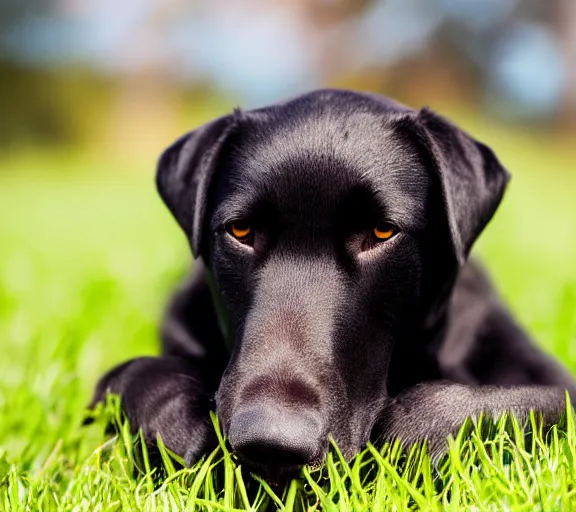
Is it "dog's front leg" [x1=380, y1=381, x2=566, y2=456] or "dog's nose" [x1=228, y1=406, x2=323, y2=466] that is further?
"dog's front leg" [x1=380, y1=381, x2=566, y2=456]

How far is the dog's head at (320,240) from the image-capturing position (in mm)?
2246

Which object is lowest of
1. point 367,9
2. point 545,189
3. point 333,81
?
point 545,189

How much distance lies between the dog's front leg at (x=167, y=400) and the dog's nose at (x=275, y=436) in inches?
13.5


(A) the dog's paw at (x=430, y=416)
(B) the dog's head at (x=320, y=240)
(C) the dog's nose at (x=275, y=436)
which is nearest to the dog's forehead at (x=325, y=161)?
(B) the dog's head at (x=320, y=240)

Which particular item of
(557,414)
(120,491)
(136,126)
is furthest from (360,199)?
(136,126)

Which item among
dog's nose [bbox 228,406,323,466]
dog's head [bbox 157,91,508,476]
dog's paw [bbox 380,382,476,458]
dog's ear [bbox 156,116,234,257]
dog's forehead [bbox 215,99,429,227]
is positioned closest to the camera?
dog's nose [bbox 228,406,323,466]

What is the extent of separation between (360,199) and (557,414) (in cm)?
90

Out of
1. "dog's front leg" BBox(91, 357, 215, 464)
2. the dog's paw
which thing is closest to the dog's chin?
"dog's front leg" BBox(91, 357, 215, 464)

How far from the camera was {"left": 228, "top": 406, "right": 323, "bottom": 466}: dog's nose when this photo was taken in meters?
2.03

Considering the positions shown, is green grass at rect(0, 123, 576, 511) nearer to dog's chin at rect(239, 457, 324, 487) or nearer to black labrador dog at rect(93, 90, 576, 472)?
Answer: dog's chin at rect(239, 457, 324, 487)

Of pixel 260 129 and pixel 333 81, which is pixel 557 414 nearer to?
pixel 260 129

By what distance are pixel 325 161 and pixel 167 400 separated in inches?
36.0

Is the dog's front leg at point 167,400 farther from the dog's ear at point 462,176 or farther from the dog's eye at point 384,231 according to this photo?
the dog's ear at point 462,176

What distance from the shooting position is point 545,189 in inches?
629
